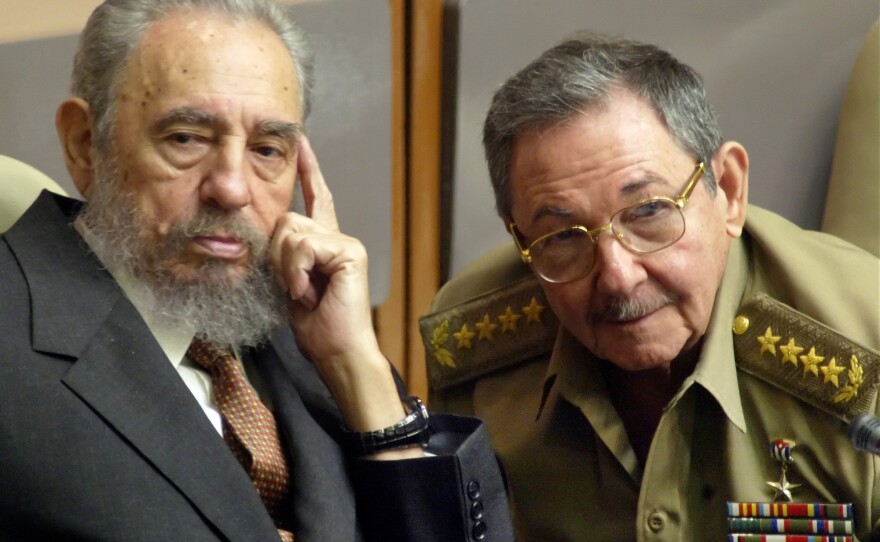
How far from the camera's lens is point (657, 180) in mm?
1597

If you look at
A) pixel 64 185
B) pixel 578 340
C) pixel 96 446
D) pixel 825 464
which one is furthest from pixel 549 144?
pixel 64 185

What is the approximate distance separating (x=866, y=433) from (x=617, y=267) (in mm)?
435

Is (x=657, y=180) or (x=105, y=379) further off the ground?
(x=657, y=180)

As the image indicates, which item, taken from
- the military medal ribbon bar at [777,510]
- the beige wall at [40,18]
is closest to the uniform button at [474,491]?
the military medal ribbon bar at [777,510]

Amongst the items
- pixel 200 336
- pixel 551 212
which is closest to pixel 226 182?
pixel 200 336

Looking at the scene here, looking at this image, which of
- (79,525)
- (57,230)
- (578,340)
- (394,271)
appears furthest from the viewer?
(394,271)

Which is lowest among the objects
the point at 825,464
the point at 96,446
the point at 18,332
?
the point at 825,464

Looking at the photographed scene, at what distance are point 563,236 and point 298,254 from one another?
0.37m

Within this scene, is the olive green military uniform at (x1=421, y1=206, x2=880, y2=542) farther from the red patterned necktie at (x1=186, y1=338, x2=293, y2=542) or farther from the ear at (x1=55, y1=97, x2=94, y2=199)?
the ear at (x1=55, y1=97, x2=94, y2=199)

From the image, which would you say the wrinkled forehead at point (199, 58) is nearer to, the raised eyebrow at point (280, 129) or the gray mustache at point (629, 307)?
the raised eyebrow at point (280, 129)

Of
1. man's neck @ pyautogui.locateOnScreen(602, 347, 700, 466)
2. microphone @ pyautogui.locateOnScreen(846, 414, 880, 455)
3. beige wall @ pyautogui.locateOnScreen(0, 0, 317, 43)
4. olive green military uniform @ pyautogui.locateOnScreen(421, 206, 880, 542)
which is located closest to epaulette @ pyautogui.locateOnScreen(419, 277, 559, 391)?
olive green military uniform @ pyautogui.locateOnScreen(421, 206, 880, 542)

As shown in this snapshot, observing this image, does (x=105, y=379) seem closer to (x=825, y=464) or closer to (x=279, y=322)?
(x=279, y=322)

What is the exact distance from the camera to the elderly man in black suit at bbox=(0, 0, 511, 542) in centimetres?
128

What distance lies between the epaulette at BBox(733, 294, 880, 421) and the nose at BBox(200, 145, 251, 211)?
760 millimetres
